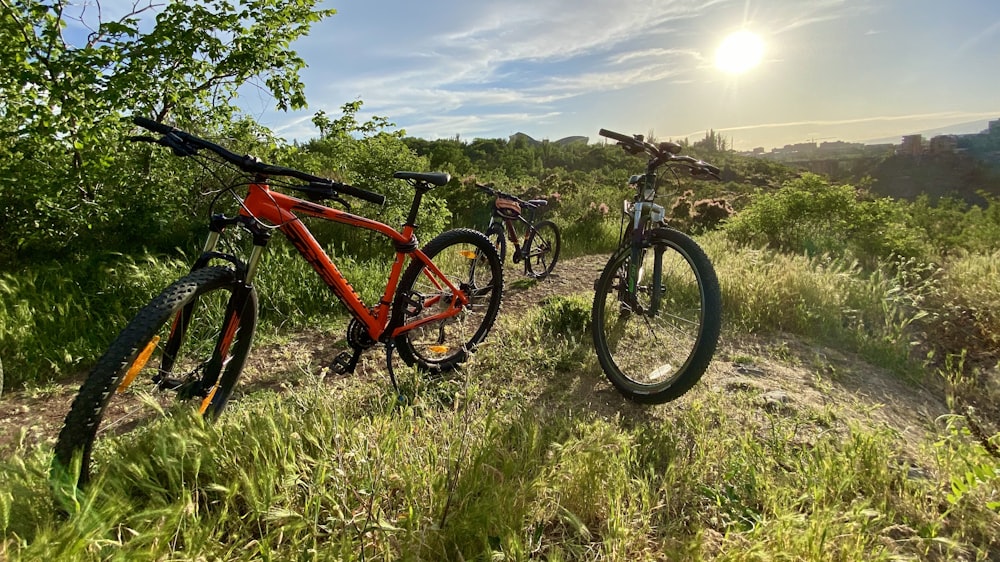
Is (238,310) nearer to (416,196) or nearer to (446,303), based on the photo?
(416,196)

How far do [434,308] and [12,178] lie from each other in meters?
3.48

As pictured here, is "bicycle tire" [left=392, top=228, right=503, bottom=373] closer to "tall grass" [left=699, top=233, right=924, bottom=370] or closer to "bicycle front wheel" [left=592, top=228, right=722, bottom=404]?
"bicycle front wheel" [left=592, top=228, right=722, bottom=404]

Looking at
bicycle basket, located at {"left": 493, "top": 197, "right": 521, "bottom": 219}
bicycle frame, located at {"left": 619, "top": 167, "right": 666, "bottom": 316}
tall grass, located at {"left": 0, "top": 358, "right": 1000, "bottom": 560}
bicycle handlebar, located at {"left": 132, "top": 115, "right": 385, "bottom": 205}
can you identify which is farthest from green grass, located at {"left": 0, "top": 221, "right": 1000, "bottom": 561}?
bicycle basket, located at {"left": 493, "top": 197, "right": 521, "bottom": 219}

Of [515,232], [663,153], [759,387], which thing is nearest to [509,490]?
[759,387]

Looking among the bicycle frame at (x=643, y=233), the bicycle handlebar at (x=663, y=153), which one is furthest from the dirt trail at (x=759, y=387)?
the bicycle handlebar at (x=663, y=153)

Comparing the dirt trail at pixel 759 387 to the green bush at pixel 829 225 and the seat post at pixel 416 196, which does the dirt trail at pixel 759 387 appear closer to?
the seat post at pixel 416 196

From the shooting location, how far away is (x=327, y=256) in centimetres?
264

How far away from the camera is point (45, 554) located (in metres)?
1.11

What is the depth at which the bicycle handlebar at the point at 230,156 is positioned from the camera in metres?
1.76

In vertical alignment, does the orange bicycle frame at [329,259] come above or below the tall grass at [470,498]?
above

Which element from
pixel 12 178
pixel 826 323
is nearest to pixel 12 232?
pixel 12 178

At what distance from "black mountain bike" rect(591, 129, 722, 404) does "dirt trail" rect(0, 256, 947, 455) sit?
0.65ft

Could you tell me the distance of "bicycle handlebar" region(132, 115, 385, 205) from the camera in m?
1.76

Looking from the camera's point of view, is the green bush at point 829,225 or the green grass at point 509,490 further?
the green bush at point 829,225
